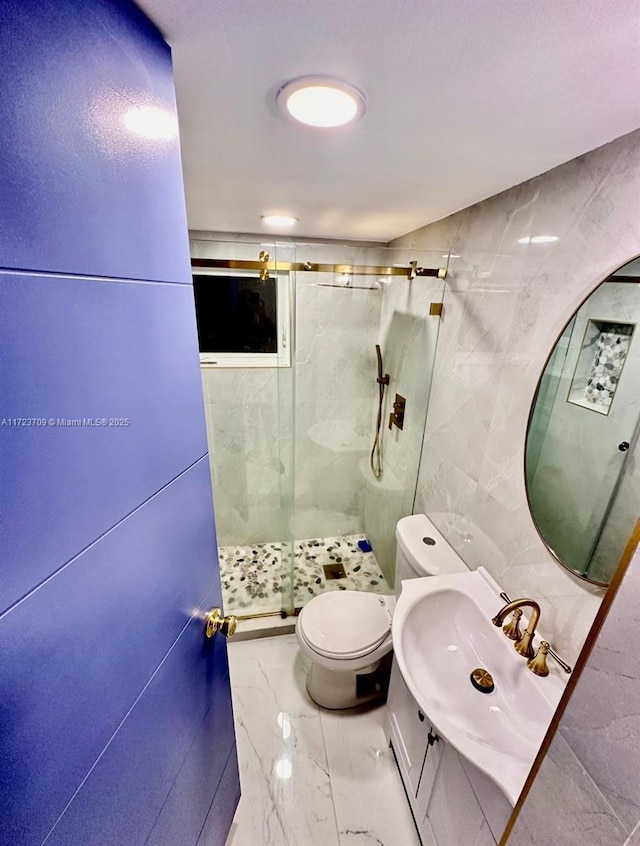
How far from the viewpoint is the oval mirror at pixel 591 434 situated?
2.81 ft

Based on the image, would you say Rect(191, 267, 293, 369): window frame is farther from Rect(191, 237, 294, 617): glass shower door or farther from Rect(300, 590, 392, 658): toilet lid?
Rect(300, 590, 392, 658): toilet lid

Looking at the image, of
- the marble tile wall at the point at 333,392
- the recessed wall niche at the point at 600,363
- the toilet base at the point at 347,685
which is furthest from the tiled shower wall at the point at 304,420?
the recessed wall niche at the point at 600,363

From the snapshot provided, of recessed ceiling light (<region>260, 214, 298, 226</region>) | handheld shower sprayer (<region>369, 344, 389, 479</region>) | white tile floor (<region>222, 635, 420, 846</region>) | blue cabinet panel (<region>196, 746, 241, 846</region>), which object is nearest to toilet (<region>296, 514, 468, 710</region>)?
white tile floor (<region>222, 635, 420, 846</region>)

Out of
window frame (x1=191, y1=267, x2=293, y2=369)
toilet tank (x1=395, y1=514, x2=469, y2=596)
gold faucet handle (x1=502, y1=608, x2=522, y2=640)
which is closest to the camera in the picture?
gold faucet handle (x1=502, y1=608, x2=522, y2=640)

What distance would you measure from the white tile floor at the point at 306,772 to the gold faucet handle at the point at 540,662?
3.13ft

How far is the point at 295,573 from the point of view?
2.48 m

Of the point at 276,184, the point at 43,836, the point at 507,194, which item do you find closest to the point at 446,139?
the point at 507,194

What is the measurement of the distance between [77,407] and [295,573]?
2.31m

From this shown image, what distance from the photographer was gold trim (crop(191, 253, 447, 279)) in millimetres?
1665

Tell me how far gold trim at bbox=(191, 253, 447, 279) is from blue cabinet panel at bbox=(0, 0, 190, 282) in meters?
1.10

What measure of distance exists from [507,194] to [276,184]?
2.77ft

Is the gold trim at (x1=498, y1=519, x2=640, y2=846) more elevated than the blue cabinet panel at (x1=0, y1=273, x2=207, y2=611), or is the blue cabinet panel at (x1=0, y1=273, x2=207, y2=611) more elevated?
the blue cabinet panel at (x1=0, y1=273, x2=207, y2=611)

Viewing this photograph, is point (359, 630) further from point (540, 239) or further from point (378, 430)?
point (540, 239)

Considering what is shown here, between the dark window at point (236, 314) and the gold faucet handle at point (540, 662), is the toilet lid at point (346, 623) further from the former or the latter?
the dark window at point (236, 314)
